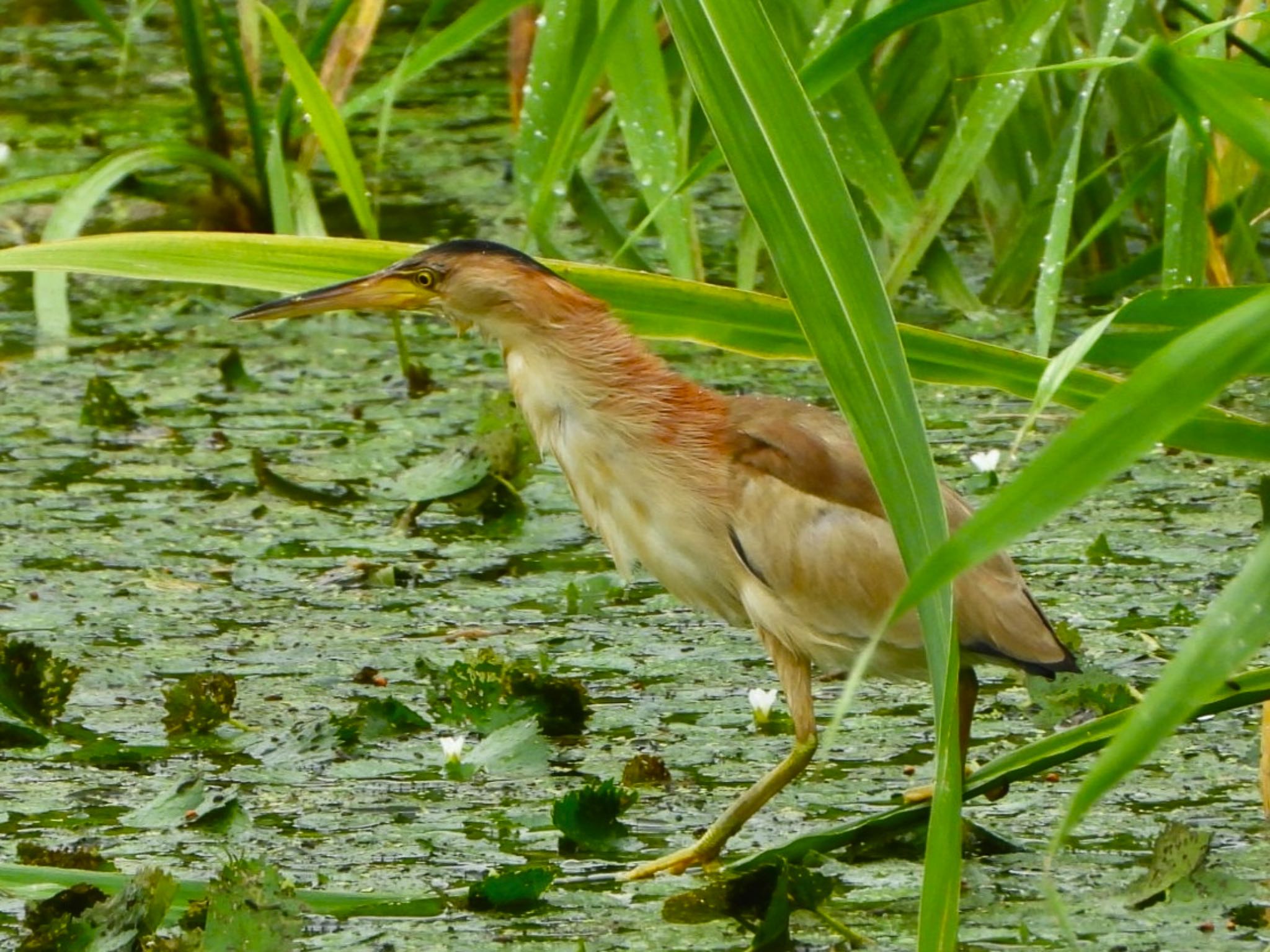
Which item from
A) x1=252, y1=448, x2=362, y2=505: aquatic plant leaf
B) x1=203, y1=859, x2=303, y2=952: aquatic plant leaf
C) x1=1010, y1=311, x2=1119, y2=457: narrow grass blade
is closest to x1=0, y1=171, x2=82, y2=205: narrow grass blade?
x1=252, y1=448, x2=362, y2=505: aquatic plant leaf

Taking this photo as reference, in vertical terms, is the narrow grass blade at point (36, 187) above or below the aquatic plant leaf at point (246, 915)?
above

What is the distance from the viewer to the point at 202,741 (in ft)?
10.9

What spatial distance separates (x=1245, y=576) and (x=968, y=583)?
1317 mm

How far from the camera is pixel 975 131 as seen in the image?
430cm

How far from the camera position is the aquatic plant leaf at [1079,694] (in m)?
3.20

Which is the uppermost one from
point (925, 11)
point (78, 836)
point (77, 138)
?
point (77, 138)

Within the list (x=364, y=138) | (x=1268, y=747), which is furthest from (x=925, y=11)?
(x=364, y=138)

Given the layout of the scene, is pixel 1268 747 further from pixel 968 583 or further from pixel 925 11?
pixel 925 11

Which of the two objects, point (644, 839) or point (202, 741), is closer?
point (644, 839)

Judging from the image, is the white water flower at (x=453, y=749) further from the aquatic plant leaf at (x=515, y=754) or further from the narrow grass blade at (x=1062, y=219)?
the narrow grass blade at (x=1062, y=219)

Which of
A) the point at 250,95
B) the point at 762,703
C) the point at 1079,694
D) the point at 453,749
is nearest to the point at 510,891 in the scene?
the point at 453,749

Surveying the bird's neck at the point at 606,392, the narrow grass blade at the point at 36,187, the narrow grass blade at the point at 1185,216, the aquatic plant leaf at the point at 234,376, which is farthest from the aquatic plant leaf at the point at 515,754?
the narrow grass blade at the point at 36,187

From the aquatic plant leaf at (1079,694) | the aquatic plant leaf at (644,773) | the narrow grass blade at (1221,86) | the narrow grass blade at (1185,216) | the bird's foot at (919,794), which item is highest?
the narrow grass blade at (1185,216)

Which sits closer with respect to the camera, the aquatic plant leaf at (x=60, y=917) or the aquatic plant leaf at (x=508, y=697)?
the aquatic plant leaf at (x=60, y=917)
